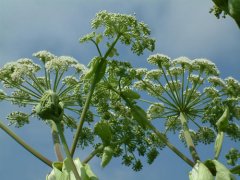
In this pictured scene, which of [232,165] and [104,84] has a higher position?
[104,84]

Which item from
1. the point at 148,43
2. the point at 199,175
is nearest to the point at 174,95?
the point at 148,43

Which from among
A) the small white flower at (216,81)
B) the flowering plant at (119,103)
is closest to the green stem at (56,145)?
the flowering plant at (119,103)

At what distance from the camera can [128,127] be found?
15.5ft

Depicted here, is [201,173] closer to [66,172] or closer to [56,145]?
[66,172]

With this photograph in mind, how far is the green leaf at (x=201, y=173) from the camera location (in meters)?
3.57

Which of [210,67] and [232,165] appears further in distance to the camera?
[210,67]

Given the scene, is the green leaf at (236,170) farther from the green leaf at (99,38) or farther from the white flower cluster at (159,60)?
the white flower cluster at (159,60)

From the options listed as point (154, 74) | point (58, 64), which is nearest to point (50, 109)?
point (58, 64)

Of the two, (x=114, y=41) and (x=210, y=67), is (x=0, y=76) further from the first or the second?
(x=210, y=67)

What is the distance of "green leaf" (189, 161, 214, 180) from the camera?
3570 mm

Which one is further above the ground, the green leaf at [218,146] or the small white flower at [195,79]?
the small white flower at [195,79]

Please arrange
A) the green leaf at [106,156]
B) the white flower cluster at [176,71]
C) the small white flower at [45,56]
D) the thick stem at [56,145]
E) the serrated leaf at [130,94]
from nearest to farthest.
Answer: the thick stem at [56,145], the green leaf at [106,156], the serrated leaf at [130,94], the small white flower at [45,56], the white flower cluster at [176,71]

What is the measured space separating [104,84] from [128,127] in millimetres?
552

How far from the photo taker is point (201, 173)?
3590mm
